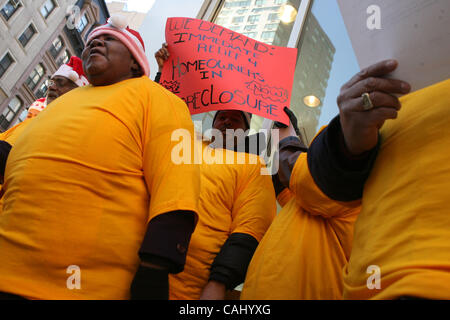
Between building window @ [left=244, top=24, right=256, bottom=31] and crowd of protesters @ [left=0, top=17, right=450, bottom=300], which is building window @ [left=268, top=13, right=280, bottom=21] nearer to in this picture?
building window @ [left=244, top=24, right=256, bottom=31]

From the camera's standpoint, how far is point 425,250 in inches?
17.3

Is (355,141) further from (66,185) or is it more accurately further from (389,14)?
(66,185)

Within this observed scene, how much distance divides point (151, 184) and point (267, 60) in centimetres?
146

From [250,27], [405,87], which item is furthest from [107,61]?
[250,27]

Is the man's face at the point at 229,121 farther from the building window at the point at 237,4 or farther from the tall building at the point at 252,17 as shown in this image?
the building window at the point at 237,4

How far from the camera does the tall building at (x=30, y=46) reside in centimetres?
1656

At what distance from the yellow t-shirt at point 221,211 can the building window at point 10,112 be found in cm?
2050

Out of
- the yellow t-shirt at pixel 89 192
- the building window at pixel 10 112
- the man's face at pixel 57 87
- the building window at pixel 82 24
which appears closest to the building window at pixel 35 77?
the building window at pixel 10 112

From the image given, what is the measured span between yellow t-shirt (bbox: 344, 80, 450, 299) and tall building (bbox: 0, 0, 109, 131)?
1947 centimetres

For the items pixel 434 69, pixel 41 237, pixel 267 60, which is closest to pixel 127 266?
pixel 41 237

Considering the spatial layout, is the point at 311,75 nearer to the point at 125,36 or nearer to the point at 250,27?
the point at 250,27

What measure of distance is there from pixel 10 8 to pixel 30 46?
2237mm

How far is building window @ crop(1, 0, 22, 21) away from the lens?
15797mm

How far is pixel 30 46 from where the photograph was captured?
59.2ft
